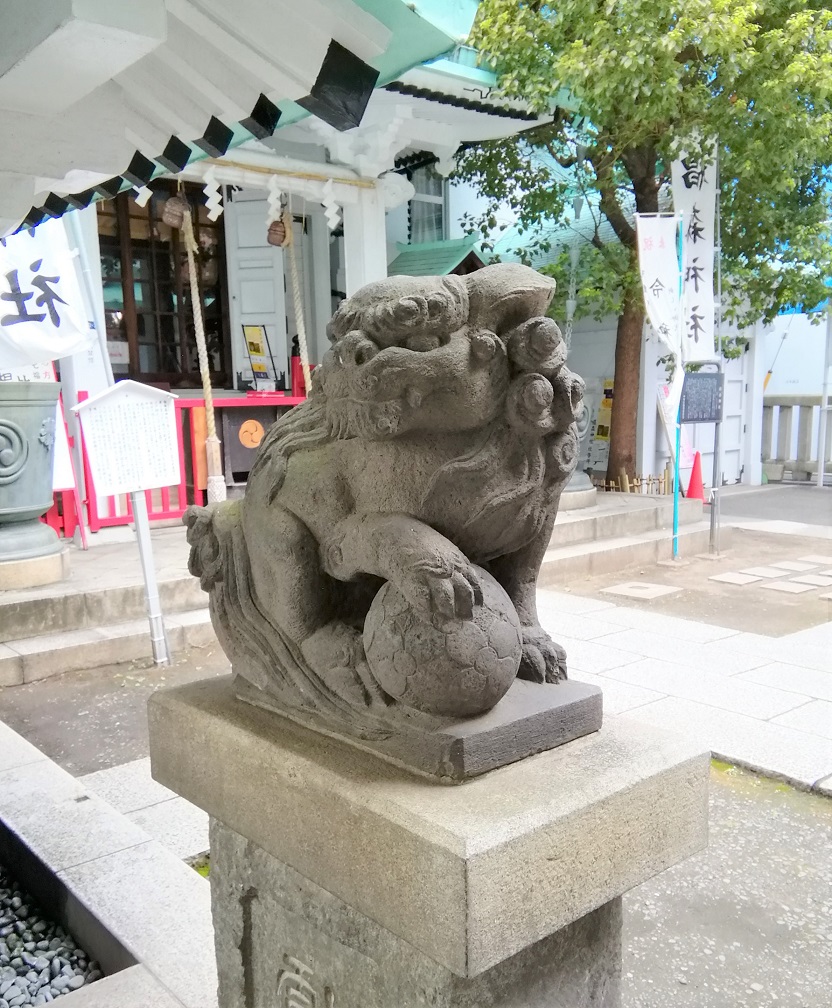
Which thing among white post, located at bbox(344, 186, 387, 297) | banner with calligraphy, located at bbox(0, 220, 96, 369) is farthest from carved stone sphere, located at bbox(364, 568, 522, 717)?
white post, located at bbox(344, 186, 387, 297)

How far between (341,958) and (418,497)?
85cm

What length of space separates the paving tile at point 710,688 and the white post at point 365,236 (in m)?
4.70

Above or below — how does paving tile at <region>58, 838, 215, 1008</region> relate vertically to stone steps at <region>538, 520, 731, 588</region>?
above

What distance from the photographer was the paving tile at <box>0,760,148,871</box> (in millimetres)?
2318

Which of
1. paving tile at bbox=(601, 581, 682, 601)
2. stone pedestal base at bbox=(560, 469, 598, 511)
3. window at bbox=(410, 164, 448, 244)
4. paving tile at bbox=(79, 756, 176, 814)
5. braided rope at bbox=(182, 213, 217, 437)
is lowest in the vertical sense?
paving tile at bbox=(601, 581, 682, 601)

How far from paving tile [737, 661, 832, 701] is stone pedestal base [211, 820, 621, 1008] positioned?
2624mm

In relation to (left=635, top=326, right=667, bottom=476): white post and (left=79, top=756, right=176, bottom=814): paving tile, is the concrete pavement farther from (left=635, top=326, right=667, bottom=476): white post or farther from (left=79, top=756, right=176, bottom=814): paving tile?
(left=635, top=326, right=667, bottom=476): white post

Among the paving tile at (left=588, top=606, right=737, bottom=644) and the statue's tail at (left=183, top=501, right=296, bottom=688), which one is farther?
the paving tile at (left=588, top=606, right=737, bottom=644)

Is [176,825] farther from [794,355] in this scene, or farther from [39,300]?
[794,355]

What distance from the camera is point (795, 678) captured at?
13.3 ft

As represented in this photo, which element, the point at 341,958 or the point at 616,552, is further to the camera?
the point at 616,552

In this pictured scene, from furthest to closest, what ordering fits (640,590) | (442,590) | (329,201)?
(329,201) < (640,590) < (442,590)

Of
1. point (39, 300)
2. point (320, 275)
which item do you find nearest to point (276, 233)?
point (320, 275)

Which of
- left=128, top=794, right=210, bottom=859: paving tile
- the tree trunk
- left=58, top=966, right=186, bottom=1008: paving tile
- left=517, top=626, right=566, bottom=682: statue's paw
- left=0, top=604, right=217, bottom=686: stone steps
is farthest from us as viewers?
the tree trunk
